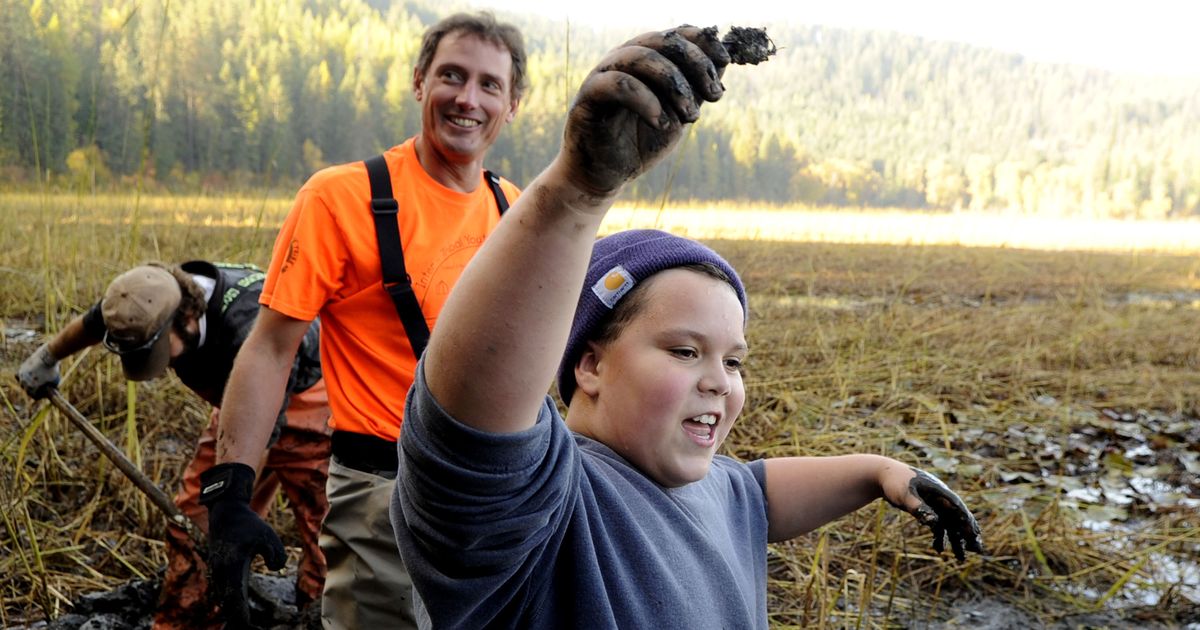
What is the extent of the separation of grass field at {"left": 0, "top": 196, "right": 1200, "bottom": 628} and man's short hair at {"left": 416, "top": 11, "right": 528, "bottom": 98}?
630mm

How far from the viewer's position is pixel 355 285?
6.90 feet

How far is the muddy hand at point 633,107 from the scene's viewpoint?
64 cm

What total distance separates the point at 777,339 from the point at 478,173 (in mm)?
3948

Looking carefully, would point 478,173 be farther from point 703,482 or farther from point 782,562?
point 782,562

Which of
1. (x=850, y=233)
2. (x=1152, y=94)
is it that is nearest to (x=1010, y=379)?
(x=850, y=233)

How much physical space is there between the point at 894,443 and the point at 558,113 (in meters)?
6.30

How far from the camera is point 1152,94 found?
98.4 m

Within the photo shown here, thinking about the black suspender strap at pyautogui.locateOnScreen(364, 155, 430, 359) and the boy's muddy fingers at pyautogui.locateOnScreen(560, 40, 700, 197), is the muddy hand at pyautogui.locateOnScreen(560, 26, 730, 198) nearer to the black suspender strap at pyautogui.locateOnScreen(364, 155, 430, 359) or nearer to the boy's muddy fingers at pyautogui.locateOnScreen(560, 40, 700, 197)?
the boy's muddy fingers at pyautogui.locateOnScreen(560, 40, 700, 197)

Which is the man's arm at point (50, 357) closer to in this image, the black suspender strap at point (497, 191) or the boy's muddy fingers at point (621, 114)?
the black suspender strap at point (497, 191)

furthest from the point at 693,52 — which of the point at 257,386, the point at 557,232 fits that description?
the point at 257,386

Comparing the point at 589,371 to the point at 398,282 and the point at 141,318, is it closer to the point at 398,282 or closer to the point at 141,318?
the point at 398,282

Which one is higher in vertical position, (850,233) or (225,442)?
(225,442)

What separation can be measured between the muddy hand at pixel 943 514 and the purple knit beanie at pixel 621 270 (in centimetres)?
45

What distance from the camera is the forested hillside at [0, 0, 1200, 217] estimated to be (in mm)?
4562
